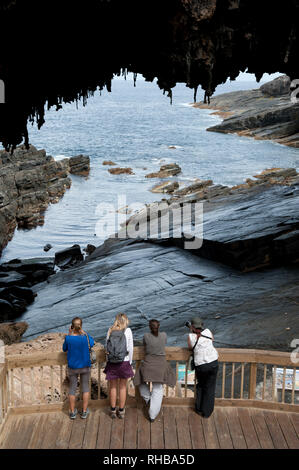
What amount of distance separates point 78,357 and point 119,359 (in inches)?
22.6

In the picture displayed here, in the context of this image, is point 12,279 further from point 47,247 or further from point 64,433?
point 64,433

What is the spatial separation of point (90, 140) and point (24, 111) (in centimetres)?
9337

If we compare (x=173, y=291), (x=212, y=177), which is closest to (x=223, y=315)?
(x=173, y=291)

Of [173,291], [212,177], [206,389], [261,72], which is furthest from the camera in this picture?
[212,177]

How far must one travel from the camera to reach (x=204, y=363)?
6.87m

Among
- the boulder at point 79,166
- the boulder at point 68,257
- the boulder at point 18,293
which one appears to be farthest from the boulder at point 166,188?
the boulder at point 18,293

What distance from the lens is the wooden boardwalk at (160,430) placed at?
6492 mm

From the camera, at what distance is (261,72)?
1630 centimetres

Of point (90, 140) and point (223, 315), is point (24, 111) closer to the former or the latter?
point (223, 315)

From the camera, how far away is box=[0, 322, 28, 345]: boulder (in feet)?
50.1

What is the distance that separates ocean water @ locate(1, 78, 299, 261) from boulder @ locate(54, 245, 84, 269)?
4.58 meters

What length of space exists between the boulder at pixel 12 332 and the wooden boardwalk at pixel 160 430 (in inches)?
339

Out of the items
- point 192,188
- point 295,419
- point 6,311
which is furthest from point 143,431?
point 192,188

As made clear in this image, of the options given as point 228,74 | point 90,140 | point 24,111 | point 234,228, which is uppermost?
point 228,74
